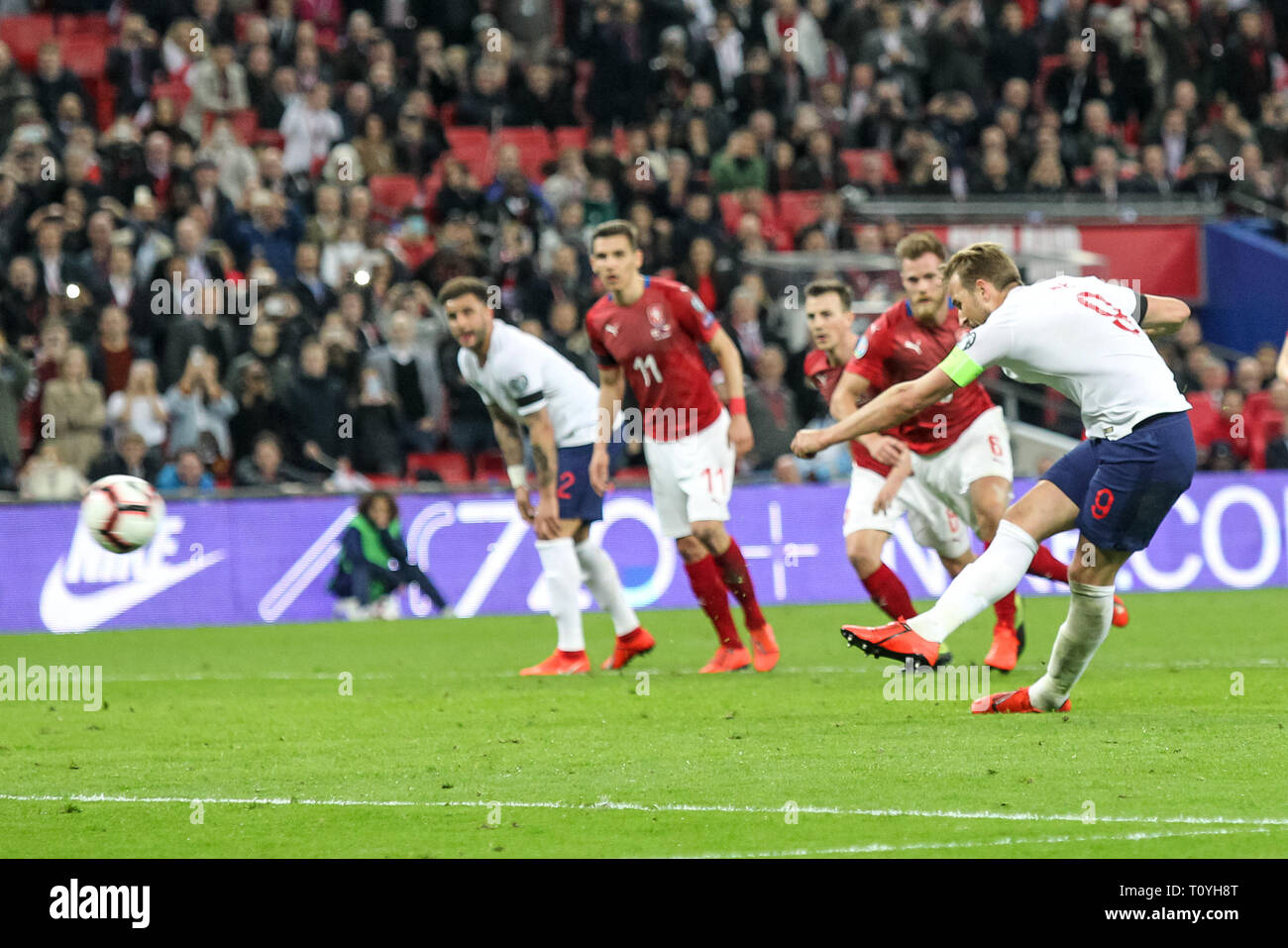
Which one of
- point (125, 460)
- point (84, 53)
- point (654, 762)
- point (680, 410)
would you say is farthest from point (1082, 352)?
point (84, 53)

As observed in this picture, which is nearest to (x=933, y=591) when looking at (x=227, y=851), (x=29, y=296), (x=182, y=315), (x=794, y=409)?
(x=794, y=409)

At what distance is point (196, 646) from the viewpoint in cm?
1484

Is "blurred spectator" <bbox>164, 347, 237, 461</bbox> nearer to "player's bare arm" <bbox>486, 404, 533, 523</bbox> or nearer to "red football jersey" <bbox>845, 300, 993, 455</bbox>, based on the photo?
"player's bare arm" <bbox>486, 404, 533, 523</bbox>

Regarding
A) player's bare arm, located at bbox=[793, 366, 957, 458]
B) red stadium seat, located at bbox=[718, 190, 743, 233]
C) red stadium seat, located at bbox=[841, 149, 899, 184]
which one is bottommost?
player's bare arm, located at bbox=[793, 366, 957, 458]

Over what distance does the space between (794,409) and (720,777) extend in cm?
1250

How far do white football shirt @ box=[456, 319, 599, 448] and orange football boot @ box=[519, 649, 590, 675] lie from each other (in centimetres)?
135

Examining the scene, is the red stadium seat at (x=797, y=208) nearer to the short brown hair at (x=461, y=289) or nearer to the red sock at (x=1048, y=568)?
the short brown hair at (x=461, y=289)

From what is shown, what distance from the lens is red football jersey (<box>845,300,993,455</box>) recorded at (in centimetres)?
1120

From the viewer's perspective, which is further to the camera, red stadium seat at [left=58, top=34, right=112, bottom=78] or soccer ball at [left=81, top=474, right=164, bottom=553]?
red stadium seat at [left=58, top=34, right=112, bottom=78]

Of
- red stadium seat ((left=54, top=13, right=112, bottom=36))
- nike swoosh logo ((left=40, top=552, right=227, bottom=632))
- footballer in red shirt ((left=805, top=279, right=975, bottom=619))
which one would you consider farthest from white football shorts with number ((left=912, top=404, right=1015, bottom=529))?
red stadium seat ((left=54, top=13, right=112, bottom=36))

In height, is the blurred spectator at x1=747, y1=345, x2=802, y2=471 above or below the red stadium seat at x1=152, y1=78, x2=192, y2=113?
below

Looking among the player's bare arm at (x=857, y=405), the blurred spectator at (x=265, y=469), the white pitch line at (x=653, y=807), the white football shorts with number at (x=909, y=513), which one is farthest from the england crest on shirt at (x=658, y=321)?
the blurred spectator at (x=265, y=469)

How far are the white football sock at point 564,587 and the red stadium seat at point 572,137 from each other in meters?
11.3
